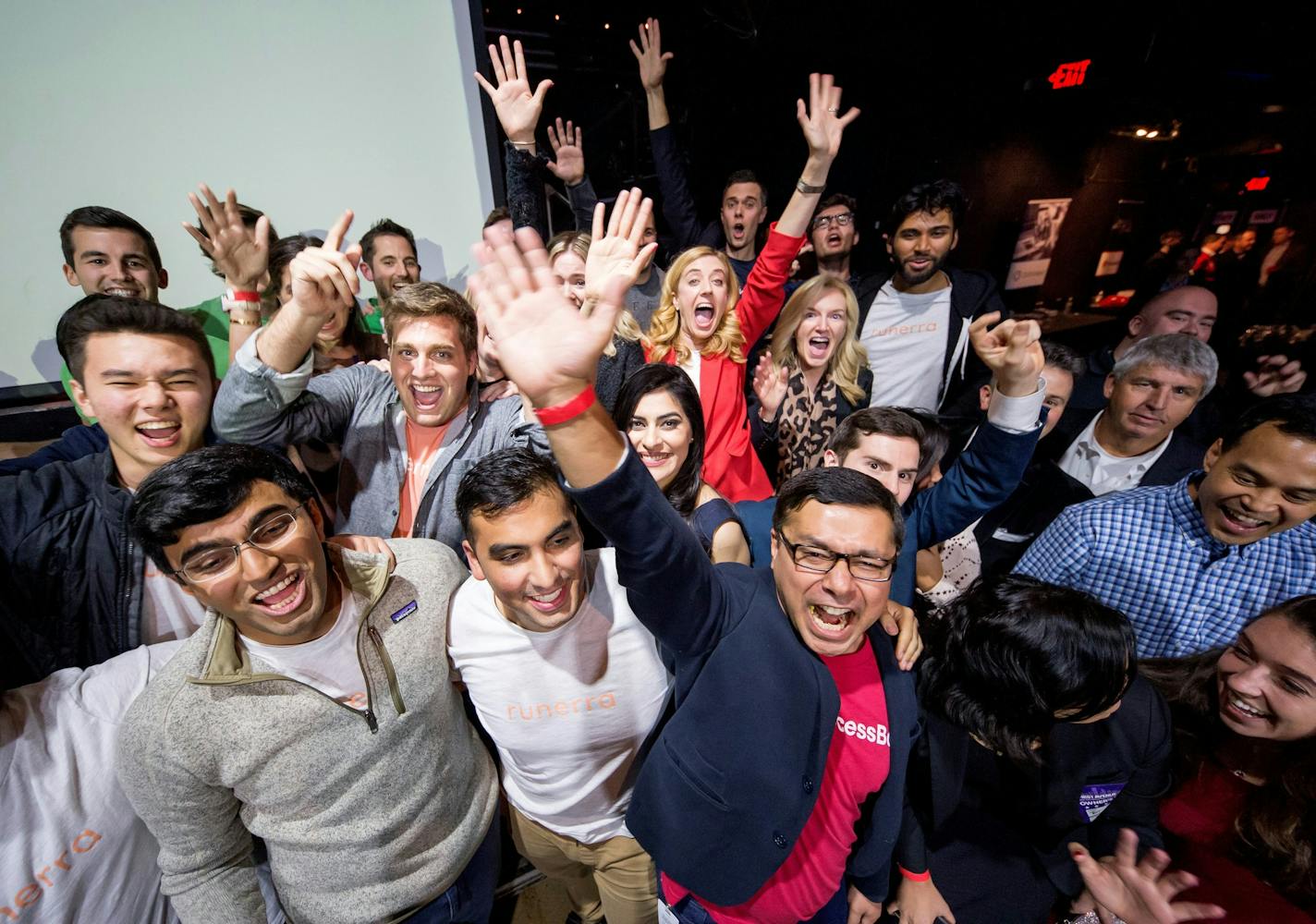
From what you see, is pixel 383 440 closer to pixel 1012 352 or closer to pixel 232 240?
pixel 232 240

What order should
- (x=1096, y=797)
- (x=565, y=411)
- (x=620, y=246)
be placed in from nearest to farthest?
(x=565, y=411) < (x=620, y=246) < (x=1096, y=797)

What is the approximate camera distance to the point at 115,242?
7.41 ft

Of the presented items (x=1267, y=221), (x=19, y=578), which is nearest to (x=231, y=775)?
(x=19, y=578)

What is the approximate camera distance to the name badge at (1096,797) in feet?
5.14

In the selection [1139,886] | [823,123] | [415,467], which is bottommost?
[1139,886]

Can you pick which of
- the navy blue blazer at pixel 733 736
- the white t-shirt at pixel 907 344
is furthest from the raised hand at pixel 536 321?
the white t-shirt at pixel 907 344

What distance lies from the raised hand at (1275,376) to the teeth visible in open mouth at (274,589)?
499 centimetres

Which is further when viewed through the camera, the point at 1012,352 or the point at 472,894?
the point at 1012,352

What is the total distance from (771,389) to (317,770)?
8.49 ft

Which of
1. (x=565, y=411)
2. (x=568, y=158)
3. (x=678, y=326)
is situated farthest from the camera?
(x=568, y=158)

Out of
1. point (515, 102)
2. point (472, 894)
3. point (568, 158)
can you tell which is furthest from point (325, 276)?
point (568, 158)

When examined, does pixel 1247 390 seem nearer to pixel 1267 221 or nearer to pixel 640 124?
pixel 640 124

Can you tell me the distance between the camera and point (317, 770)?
124 centimetres

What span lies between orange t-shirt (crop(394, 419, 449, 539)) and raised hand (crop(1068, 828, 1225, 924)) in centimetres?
234
